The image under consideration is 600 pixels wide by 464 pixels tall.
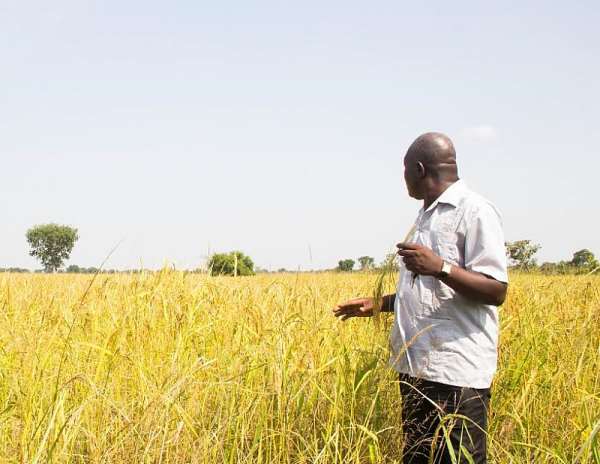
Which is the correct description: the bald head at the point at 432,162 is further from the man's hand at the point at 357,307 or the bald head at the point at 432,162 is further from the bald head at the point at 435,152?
the man's hand at the point at 357,307

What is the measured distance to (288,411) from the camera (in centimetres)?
215

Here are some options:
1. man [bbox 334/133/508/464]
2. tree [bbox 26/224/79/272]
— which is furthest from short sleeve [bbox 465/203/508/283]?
tree [bbox 26/224/79/272]

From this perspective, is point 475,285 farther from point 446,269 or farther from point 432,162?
point 432,162

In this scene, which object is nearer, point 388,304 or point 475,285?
point 475,285

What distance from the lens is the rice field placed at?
1.92 meters

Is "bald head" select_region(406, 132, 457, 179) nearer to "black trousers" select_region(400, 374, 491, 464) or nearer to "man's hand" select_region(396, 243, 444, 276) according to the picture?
"man's hand" select_region(396, 243, 444, 276)

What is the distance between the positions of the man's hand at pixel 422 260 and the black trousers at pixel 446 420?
1.27 ft

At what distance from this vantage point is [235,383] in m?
2.06

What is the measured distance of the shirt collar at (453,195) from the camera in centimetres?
198

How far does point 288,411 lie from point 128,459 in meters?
0.62

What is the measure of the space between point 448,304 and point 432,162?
521 mm

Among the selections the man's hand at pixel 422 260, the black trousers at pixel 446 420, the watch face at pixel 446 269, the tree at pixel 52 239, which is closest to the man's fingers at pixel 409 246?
the man's hand at pixel 422 260

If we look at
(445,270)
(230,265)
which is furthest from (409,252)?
(230,265)

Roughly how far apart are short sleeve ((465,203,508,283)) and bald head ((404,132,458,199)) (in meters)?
0.20
